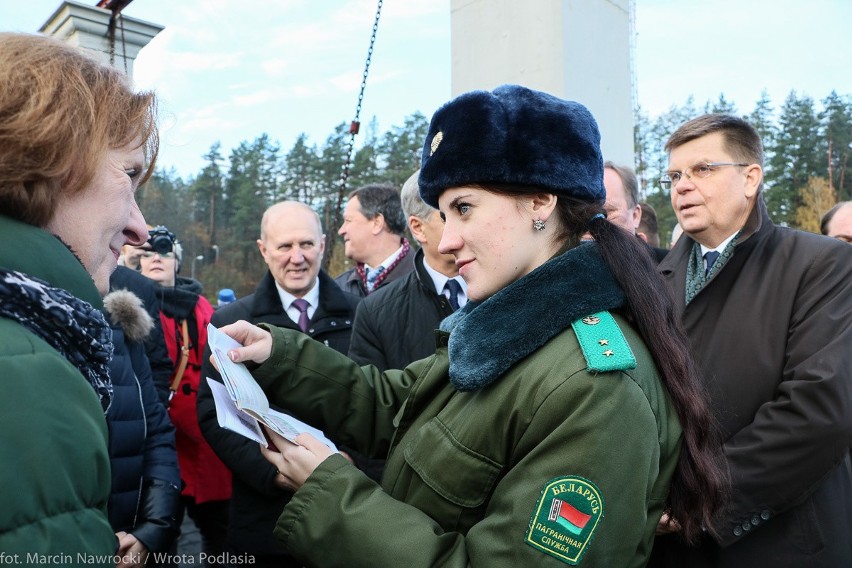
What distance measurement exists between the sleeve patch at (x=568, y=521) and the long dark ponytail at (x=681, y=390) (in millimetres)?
359

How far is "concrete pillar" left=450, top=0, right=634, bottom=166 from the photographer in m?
3.92

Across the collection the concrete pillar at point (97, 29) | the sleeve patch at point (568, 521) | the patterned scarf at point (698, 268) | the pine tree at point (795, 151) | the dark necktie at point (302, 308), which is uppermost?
the pine tree at point (795, 151)

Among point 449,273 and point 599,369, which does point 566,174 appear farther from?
point 449,273

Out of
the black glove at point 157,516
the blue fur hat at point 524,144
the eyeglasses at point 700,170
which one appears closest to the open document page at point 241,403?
the blue fur hat at point 524,144

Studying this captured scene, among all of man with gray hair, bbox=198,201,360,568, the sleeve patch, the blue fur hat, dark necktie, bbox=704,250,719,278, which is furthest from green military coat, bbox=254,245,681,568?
man with gray hair, bbox=198,201,360,568

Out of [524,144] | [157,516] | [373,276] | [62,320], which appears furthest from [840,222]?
[62,320]

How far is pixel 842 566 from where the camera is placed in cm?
223

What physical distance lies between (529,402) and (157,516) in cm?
199

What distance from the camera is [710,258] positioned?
2781 millimetres

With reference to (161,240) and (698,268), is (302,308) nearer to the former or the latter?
(161,240)

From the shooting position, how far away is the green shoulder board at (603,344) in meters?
1.42

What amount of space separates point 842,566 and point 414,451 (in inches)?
63.1

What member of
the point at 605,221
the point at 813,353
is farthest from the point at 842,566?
the point at 605,221

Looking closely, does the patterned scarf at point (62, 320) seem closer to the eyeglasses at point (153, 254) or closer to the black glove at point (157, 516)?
the black glove at point (157, 516)
